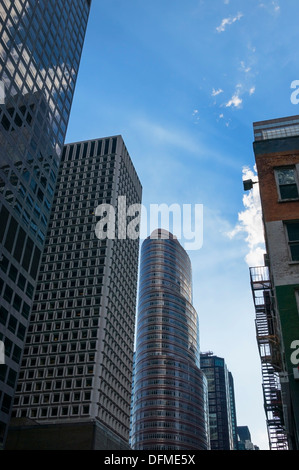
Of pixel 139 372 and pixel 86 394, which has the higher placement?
pixel 139 372

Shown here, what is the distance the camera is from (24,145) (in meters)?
62.2

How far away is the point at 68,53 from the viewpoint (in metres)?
78.1

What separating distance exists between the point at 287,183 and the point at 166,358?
14844cm

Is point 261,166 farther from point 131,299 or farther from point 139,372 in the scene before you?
point 139,372

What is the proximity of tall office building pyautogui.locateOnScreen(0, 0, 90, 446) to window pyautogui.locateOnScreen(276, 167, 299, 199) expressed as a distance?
146 ft

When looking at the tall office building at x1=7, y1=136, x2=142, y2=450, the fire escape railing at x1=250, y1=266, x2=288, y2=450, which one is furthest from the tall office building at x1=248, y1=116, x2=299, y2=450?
the tall office building at x1=7, y1=136, x2=142, y2=450

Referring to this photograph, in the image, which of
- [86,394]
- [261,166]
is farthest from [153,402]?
[261,166]

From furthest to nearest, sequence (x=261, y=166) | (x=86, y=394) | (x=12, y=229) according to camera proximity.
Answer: (x=86, y=394) < (x=12, y=229) < (x=261, y=166)

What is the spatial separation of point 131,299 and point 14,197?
3046 inches

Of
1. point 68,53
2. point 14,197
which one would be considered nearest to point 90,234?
point 68,53

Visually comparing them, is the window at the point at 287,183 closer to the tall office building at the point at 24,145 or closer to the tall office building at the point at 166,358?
the tall office building at the point at 24,145

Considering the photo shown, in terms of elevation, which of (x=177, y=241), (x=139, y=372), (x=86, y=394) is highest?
(x=177, y=241)

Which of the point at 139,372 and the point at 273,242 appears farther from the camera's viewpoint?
the point at 139,372
